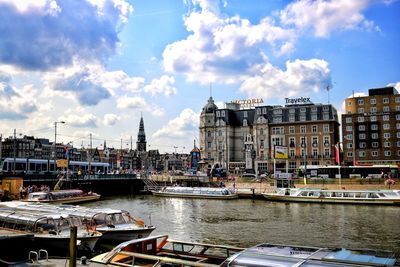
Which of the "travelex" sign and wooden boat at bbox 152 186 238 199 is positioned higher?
the "travelex" sign

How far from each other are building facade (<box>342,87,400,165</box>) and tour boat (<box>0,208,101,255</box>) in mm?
103226

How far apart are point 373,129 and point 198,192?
213 ft

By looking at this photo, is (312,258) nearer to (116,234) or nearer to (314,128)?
(116,234)

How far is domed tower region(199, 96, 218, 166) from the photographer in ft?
479

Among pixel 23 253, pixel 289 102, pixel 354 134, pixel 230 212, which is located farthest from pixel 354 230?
pixel 289 102

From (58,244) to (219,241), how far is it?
43.0 ft

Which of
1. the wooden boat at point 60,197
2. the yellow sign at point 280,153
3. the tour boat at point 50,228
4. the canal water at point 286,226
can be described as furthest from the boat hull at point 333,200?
the tour boat at point 50,228

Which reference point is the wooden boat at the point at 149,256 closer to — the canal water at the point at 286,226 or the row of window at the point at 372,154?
the canal water at the point at 286,226

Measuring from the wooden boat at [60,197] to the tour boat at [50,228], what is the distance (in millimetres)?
31406

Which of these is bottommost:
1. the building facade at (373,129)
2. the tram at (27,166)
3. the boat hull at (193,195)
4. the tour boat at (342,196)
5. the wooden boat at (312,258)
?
the boat hull at (193,195)

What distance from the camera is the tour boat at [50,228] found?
28344 mm

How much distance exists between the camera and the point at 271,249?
51.4 ft

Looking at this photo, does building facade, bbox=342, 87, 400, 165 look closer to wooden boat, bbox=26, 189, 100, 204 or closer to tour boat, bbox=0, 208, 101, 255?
wooden boat, bbox=26, 189, 100, 204

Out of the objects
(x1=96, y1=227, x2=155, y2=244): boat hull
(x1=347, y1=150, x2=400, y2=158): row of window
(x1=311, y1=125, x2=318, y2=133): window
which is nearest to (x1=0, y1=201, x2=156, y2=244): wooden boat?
(x1=96, y1=227, x2=155, y2=244): boat hull
